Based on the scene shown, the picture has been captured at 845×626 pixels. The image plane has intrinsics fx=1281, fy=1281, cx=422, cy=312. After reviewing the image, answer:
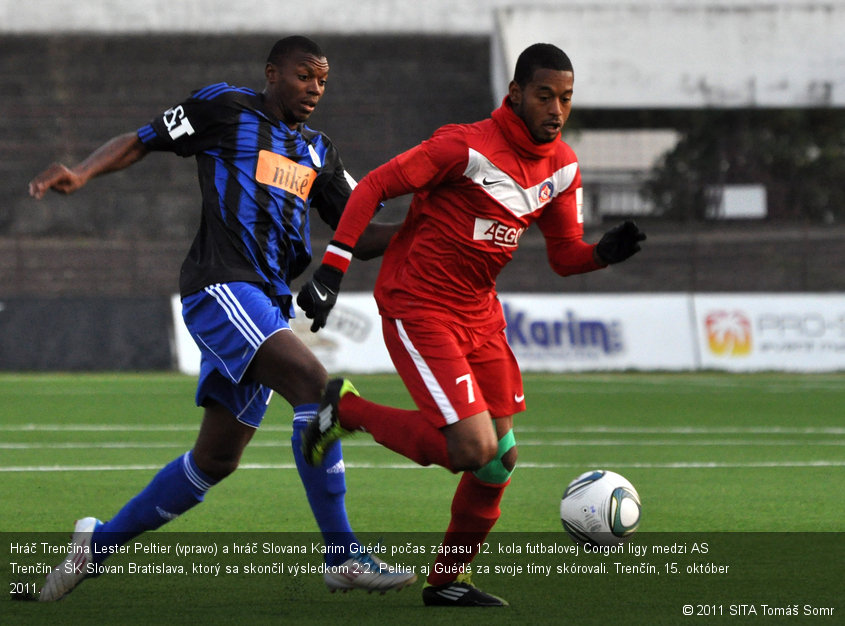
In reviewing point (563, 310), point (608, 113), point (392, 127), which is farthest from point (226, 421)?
point (608, 113)

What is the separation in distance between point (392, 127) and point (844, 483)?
18.9 metres

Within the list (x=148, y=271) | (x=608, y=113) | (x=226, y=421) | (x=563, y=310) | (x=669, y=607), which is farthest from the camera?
(x=608, y=113)

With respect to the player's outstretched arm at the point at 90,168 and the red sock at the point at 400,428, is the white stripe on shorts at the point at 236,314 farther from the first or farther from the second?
the player's outstretched arm at the point at 90,168

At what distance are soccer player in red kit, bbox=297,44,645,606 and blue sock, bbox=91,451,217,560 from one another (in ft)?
1.79

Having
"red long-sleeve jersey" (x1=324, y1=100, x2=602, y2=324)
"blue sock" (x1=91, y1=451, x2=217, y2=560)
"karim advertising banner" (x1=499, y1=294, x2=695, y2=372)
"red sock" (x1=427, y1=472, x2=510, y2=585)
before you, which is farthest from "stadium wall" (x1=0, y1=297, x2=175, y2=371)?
"red sock" (x1=427, y1=472, x2=510, y2=585)

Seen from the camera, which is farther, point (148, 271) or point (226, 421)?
point (148, 271)

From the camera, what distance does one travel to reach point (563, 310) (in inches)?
749

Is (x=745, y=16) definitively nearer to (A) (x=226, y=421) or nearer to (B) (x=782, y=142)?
(B) (x=782, y=142)

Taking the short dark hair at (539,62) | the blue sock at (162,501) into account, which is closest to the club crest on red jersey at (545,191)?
the short dark hair at (539,62)

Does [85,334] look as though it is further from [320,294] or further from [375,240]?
[320,294]

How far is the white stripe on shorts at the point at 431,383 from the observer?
4840 mm

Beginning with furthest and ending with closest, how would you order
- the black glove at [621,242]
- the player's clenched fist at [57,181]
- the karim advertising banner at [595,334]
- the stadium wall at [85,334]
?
the stadium wall at [85,334]
the karim advertising banner at [595,334]
the black glove at [621,242]
the player's clenched fist at [57,181]

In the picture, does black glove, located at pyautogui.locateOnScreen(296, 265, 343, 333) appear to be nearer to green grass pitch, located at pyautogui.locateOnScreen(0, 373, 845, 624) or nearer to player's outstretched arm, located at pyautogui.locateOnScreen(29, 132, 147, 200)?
player's outstretched arm, located at pyautogui.locateOnScreen(29, 132, 147, 200)

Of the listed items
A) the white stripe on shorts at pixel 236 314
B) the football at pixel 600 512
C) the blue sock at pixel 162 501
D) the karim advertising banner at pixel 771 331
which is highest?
the white stripe on shorts at pixel 236 314
